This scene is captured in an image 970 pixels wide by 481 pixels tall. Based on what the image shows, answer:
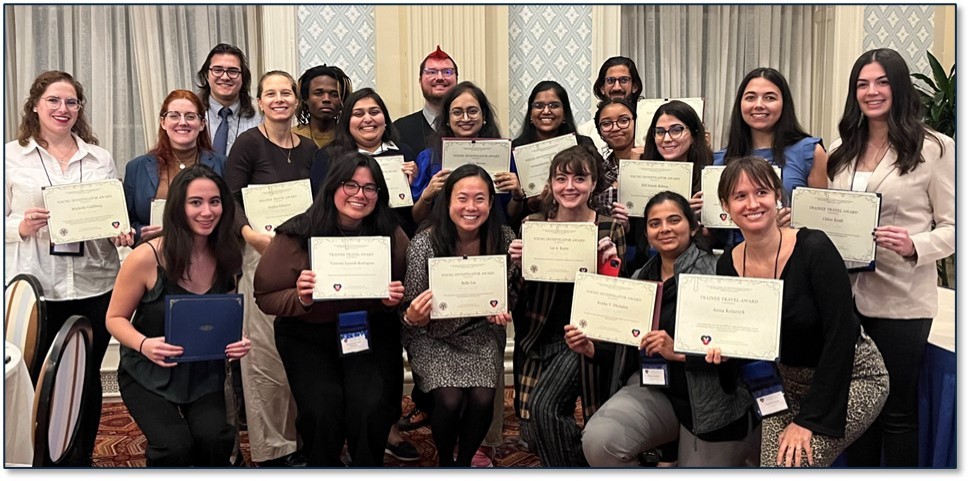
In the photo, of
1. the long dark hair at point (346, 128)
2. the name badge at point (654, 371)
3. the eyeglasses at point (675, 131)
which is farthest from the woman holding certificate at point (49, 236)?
the eyeglasses at point (675, 131)

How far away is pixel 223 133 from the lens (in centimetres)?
392

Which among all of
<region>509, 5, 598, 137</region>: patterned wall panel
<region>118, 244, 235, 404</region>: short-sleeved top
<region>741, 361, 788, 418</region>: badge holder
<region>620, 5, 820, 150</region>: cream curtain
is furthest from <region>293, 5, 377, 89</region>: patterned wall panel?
<region>741, 361, 788, 418</region>: badge holder

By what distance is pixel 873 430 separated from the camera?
9.71ft

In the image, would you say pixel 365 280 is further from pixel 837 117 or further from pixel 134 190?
pixel 837 117

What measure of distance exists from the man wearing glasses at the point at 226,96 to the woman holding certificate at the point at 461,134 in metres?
0.95

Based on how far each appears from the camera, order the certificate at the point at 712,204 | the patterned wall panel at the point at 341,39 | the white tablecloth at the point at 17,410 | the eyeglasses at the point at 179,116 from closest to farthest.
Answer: the white tablecloth at the point at 17,410 < the certificate at the point at 712,204 < the eyeglasses at the point at 179,116 < the patterned wall panel at the point at 341,39

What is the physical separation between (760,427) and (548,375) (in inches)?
31.2

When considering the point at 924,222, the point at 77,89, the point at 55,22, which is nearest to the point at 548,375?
the point at 924,222

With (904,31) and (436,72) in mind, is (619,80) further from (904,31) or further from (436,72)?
(904,31)

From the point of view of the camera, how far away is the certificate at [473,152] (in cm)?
345

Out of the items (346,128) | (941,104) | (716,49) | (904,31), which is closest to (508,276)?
(346,128)

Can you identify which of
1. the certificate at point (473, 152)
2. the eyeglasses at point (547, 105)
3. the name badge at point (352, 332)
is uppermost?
the eyeglasses at point (547, 105)

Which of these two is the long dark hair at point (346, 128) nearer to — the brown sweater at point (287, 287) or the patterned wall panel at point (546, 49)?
the brown sweater at point (287, 287)

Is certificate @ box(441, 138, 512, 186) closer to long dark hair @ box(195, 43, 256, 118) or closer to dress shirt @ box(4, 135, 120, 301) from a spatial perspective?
long dark hair @ box(195, 43, 256, 118)
